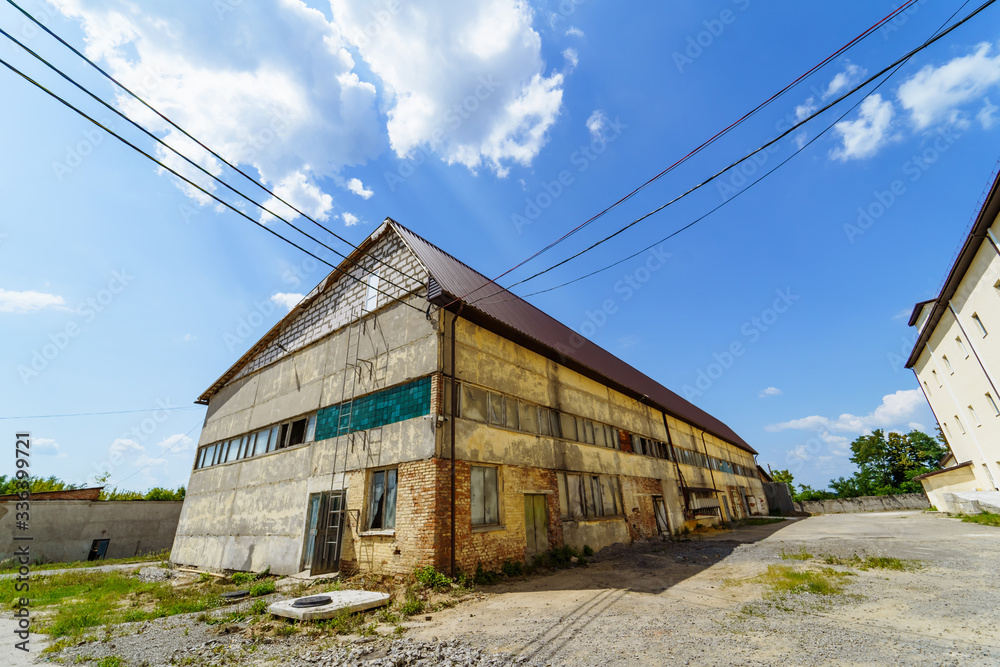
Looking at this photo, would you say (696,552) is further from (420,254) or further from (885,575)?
(420,254)

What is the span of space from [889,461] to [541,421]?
2600 inches

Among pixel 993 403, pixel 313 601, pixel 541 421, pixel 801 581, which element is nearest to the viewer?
pixel 313 601

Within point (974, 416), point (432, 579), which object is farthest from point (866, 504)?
point (432, 579)

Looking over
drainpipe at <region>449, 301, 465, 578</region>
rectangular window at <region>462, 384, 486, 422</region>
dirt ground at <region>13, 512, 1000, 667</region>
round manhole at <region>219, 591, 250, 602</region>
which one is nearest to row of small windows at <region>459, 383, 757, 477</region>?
rectangular window at <region>462, 384, 486, 422</region>

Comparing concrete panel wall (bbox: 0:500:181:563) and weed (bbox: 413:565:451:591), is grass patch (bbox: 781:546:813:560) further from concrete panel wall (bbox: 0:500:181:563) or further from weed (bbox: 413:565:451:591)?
→ concrete panel wall (bbox: 0:500:181:563)

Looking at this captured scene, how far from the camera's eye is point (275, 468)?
46.4ft

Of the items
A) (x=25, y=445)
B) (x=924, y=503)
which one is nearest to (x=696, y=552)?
(x=25, y=445)

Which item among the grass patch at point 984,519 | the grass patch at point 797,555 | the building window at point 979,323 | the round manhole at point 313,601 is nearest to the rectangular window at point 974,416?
the grass patch at point 984,519

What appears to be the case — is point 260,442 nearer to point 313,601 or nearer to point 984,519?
point 313,601

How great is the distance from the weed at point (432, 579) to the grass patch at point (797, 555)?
998 cm

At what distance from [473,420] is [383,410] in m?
2.67

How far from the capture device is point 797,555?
39.5 ft

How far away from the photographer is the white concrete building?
1652cm

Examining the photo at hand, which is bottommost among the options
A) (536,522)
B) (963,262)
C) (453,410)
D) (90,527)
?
(536,522)
